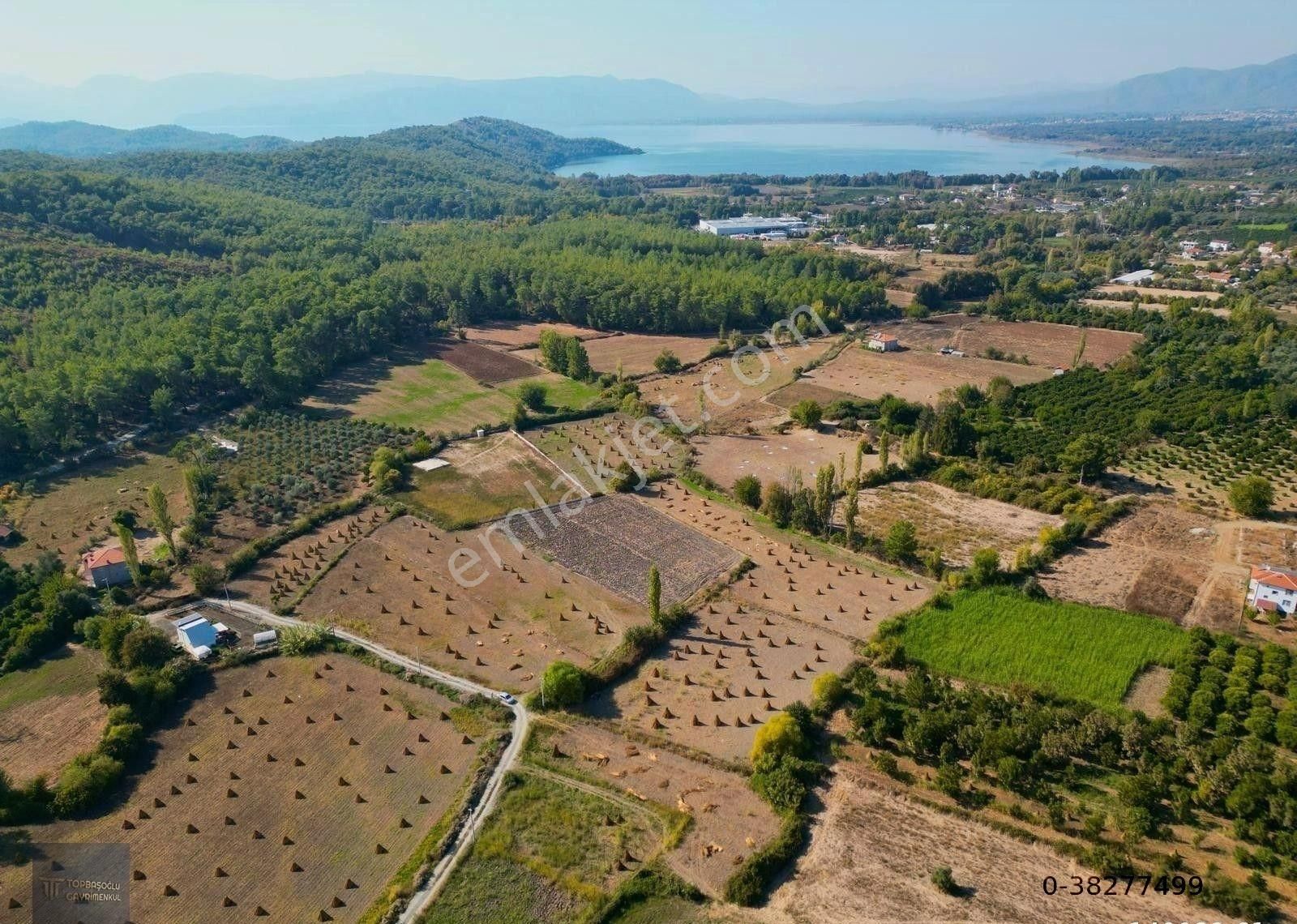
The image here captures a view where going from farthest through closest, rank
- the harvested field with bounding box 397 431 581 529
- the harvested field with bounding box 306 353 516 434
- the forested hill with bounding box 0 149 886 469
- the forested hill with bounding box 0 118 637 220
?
the forested hill with bounding box 0 118 637 220, the harvested field with bounding box 306 353 516 434, the forested hill with bounding box 0 149 886 469, the harvested field with bounding box 397 431 581 529

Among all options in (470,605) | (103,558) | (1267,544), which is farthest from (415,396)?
(1267,544)

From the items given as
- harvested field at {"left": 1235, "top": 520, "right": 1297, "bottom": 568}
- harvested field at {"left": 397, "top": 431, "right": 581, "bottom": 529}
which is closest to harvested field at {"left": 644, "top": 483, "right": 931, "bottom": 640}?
harvested field at {"left": 397, "top": 431, "right": 581, "bottom": 529}

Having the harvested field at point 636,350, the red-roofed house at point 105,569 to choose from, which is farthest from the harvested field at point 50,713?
the harvested field at point 636,350

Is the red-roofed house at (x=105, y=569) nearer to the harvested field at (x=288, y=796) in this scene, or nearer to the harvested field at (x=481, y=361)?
the harvested field at (x=288, y=796)

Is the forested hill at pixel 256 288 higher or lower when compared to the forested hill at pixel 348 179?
lower

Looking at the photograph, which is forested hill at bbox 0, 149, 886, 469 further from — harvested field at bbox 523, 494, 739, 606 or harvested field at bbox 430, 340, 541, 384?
harvested field at bbox 523, 494, 739, 606
